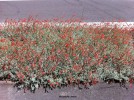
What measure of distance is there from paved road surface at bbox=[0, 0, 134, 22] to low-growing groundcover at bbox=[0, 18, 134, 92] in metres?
2.49

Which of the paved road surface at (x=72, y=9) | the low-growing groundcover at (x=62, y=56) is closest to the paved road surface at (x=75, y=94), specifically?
the low-growing groundcover at (x=62, y=56)

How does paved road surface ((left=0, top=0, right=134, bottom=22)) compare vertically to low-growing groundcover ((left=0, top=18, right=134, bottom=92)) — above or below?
above

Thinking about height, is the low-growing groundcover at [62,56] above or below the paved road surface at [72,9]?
below

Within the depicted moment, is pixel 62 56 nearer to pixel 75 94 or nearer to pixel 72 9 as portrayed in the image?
pixel 75 94

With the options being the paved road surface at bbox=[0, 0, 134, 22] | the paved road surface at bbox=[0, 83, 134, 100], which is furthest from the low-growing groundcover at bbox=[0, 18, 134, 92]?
the paved road surface at bbox=[0, 0, 134, 22]

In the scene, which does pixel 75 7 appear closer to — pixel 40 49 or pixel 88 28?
pixel 88 28

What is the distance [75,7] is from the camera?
11.7 metres

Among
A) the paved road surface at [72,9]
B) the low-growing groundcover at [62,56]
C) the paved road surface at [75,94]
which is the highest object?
the paved road surface at [72,9]

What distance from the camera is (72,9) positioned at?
1150 cm

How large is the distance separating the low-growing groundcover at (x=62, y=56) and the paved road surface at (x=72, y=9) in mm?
2486

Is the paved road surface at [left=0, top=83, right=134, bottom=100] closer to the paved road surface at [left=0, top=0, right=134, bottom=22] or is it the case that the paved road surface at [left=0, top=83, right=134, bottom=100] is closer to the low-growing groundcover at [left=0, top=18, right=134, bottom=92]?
the low-growing groundcover at [left=0, top=18, right=134, bottom=92]

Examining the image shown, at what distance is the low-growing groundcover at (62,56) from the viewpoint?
6594 mm

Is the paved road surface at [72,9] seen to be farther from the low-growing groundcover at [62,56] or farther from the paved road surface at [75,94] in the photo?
the paved road surface at [75,94]

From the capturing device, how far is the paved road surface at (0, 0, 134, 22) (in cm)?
1081
